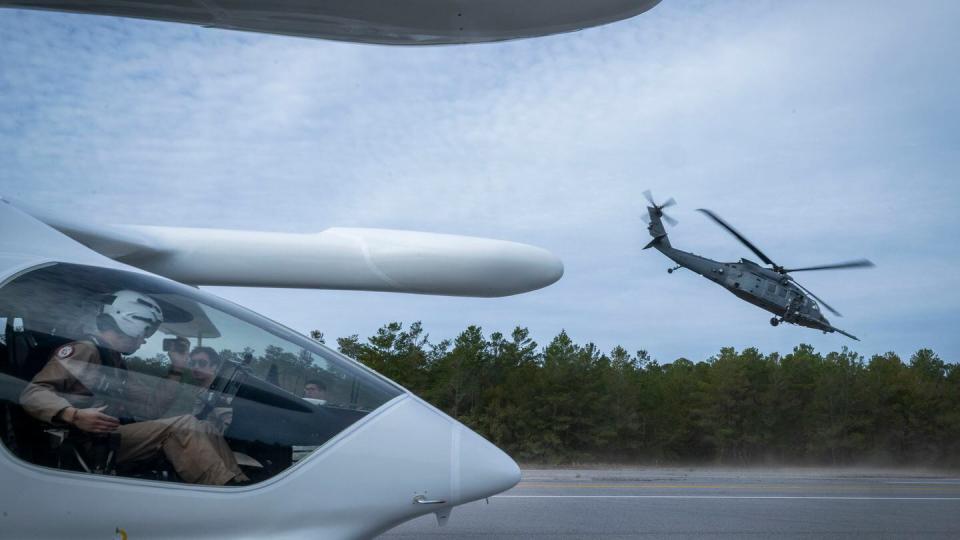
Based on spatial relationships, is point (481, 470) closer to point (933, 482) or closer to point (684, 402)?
point (933, 482)

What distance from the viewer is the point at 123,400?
363 centimetres

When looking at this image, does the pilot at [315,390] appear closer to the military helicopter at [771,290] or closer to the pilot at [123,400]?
the pilot at [123,400]

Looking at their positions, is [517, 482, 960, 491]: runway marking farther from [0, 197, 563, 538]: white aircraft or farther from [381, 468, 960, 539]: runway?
[0, 197, 563, 538]: white aircraft

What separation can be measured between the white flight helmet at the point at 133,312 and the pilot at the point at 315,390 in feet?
2.60

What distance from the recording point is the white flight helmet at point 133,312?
3.77 meters

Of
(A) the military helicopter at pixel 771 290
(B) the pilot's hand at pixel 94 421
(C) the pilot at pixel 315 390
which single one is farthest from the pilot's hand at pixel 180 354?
(A) the military helicopter at pixel 771 290

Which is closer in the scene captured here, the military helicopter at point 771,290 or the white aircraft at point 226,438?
the white aircraft at point 226,438

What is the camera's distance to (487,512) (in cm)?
1006

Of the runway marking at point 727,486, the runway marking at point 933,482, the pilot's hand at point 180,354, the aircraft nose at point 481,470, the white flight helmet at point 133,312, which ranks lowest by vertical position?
the runway marking at point 933,482

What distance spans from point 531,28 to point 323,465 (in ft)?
8.32

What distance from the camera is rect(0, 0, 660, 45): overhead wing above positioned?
3.98 metres

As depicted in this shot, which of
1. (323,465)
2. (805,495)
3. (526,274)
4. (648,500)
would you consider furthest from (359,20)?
(805,495)

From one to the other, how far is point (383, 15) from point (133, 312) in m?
1.96

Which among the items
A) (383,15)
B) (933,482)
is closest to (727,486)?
(933,482)
